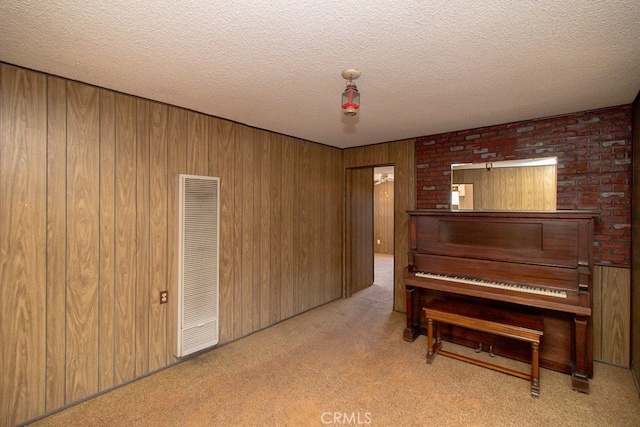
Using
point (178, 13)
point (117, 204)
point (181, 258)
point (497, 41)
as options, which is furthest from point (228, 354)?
point (497, 41)

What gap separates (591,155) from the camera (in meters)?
2.74

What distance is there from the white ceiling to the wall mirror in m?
0.65

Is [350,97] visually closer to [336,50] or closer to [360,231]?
[336,50]

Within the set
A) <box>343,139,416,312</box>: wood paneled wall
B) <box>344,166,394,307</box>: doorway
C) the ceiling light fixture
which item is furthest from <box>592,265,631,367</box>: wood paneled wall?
the ceiling light fixture

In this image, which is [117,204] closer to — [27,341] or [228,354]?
[27,341]

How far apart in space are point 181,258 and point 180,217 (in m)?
0.37

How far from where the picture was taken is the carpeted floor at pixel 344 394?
1.99 metres

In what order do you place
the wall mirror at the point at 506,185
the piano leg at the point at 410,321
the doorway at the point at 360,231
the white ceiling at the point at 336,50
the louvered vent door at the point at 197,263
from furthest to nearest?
the doorway at the point at 360,231
the piano leg at the point at 410,321
the wall mirror at the point at 506,185
the louvered vent door at the point at 197,263
the white ceiling at the point at 336,50

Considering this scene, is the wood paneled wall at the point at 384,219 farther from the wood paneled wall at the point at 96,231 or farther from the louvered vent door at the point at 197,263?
the louvered vent door at the point at 197,263

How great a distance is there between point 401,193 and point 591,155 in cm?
191

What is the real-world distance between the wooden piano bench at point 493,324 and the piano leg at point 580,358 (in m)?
0.25

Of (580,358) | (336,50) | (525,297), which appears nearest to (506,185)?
(525,297)

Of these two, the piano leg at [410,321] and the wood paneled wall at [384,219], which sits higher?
the wood paneled wall at [384,219]

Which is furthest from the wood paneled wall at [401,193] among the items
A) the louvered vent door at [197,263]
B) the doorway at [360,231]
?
the louvered vent door at [197,263]
